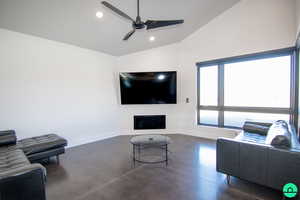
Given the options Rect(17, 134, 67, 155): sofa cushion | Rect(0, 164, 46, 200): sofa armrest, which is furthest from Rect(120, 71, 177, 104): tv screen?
Rect(0, 164, 46, 200): sofa armrest

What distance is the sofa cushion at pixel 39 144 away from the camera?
279 cm

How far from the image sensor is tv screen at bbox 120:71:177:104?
4.96 meters

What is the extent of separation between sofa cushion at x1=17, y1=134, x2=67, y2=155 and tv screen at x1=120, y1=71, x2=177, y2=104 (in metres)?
2.30

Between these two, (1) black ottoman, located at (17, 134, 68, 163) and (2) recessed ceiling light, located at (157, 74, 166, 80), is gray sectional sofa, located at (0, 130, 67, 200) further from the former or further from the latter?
(2) recessed ceiling light, located at (157, 74, 166, 80)

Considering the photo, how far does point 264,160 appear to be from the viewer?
6.61 ft

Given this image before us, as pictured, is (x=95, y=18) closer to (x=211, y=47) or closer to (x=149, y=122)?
(x=211, y=47)

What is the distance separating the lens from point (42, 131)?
3.68m

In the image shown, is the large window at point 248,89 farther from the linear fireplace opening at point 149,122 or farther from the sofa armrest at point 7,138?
the sofa armrest at point 7,138

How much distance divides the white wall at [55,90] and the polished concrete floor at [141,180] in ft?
3.22

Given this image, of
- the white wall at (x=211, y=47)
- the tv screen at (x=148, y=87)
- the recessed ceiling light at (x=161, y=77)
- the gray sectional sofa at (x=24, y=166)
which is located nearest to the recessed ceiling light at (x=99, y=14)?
the tv screen at (x=148, y=87)

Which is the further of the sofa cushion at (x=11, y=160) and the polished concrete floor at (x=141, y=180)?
the polished concrete floor at (x=141, y=180)

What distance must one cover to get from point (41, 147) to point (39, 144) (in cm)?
8

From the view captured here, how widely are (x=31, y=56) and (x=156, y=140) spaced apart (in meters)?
3.47

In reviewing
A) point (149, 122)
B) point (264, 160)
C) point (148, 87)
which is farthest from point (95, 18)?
point (264, 160)
